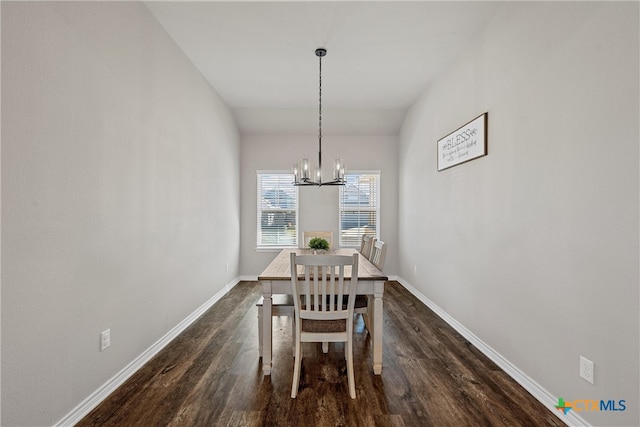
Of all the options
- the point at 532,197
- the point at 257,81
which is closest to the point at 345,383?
the point at 532,197

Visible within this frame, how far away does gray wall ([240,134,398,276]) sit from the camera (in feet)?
17.6

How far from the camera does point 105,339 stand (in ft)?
6.57

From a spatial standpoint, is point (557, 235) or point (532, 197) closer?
point (557, 235)

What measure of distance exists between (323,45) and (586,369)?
3210 millimetres

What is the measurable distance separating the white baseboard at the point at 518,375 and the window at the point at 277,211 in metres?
2.93

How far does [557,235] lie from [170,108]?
10.9 feet

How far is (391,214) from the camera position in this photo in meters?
5.44

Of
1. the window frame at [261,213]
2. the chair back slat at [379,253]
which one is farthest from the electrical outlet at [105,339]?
the window frame at [261,213]

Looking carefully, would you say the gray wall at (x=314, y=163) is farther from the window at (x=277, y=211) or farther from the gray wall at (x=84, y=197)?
the gray wall at (x=84, y=197)

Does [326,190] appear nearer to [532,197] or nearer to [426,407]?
[532,197]

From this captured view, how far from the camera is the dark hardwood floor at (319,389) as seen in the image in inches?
69.9

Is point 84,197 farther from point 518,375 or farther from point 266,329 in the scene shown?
point 518,375

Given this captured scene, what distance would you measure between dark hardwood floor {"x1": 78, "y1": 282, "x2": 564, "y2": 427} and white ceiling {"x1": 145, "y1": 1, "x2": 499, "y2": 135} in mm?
2877

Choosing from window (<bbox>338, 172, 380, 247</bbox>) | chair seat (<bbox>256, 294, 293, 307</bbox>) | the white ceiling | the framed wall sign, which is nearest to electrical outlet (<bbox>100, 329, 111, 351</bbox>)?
chair seat (<bbox>256, 294, 293, 307</bbox>)
